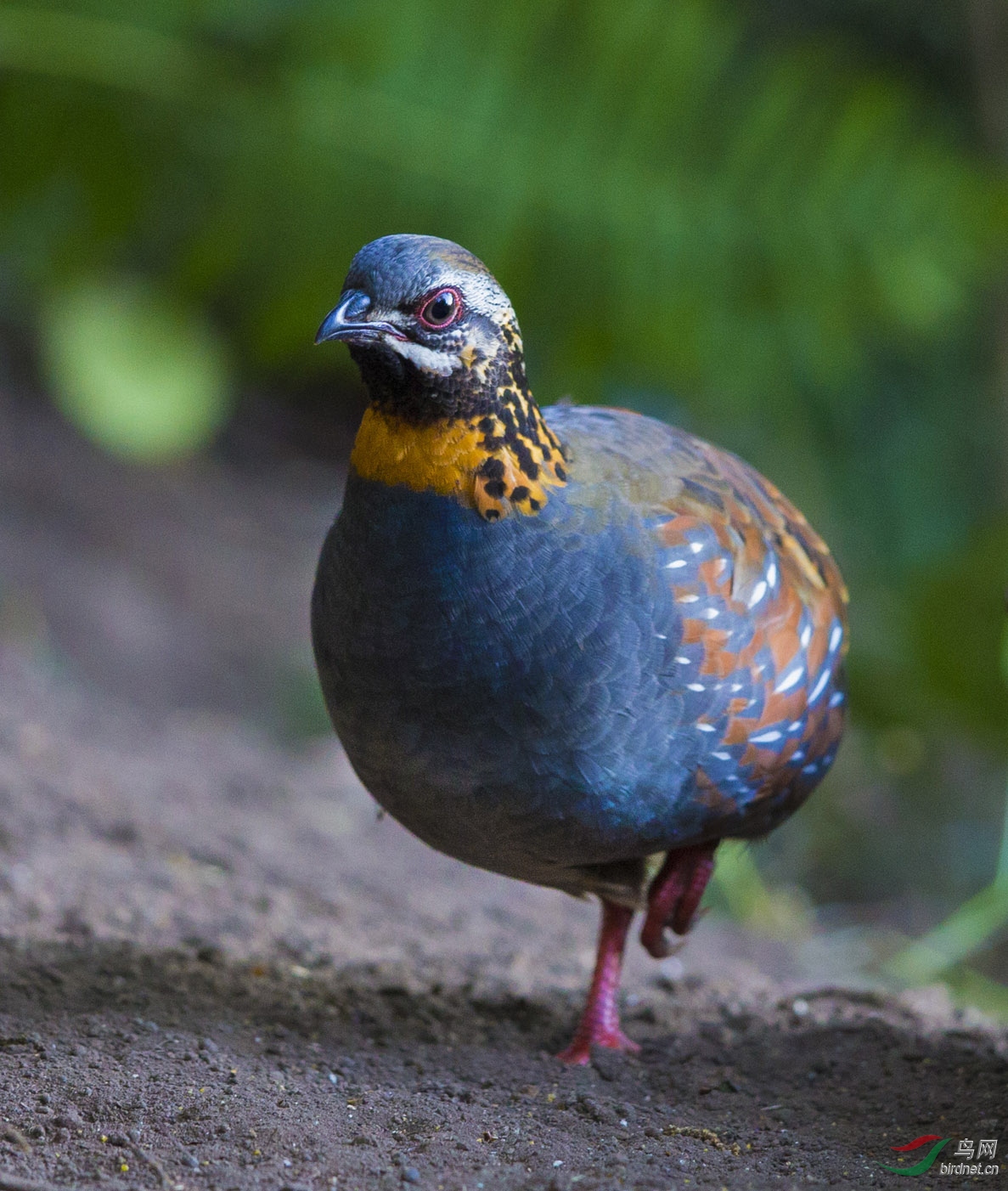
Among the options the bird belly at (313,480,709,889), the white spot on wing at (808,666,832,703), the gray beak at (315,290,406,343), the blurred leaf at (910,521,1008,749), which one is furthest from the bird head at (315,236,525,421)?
the blurred leaf at (910,521,1008,749)

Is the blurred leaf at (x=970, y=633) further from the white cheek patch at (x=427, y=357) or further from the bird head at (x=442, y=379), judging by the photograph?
the white cheek patch at (x=427, y=357)

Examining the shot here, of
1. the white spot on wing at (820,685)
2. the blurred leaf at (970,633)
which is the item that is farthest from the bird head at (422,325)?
the blurred leaf at (970,633)

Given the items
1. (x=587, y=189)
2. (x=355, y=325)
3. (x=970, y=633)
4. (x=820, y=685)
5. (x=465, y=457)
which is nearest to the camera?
(x=355, y=325)

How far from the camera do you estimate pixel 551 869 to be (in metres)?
3.02

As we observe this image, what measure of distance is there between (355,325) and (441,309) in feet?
0.57

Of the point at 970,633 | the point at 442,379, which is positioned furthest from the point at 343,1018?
the point at 970,633

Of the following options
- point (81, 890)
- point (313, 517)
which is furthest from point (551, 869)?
point (313, 517)

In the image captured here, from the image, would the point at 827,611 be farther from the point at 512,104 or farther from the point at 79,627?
the point at 79,627

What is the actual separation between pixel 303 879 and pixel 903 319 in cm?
457

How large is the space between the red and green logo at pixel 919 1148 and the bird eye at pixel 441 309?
71.9 inches

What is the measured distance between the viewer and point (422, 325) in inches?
101

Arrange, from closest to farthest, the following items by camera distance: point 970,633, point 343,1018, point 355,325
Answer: point 355,325 → point 343,1018 → point 970,633

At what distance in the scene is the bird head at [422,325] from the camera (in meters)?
2.54

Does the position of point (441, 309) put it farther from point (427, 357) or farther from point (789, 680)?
point (789, 680)
